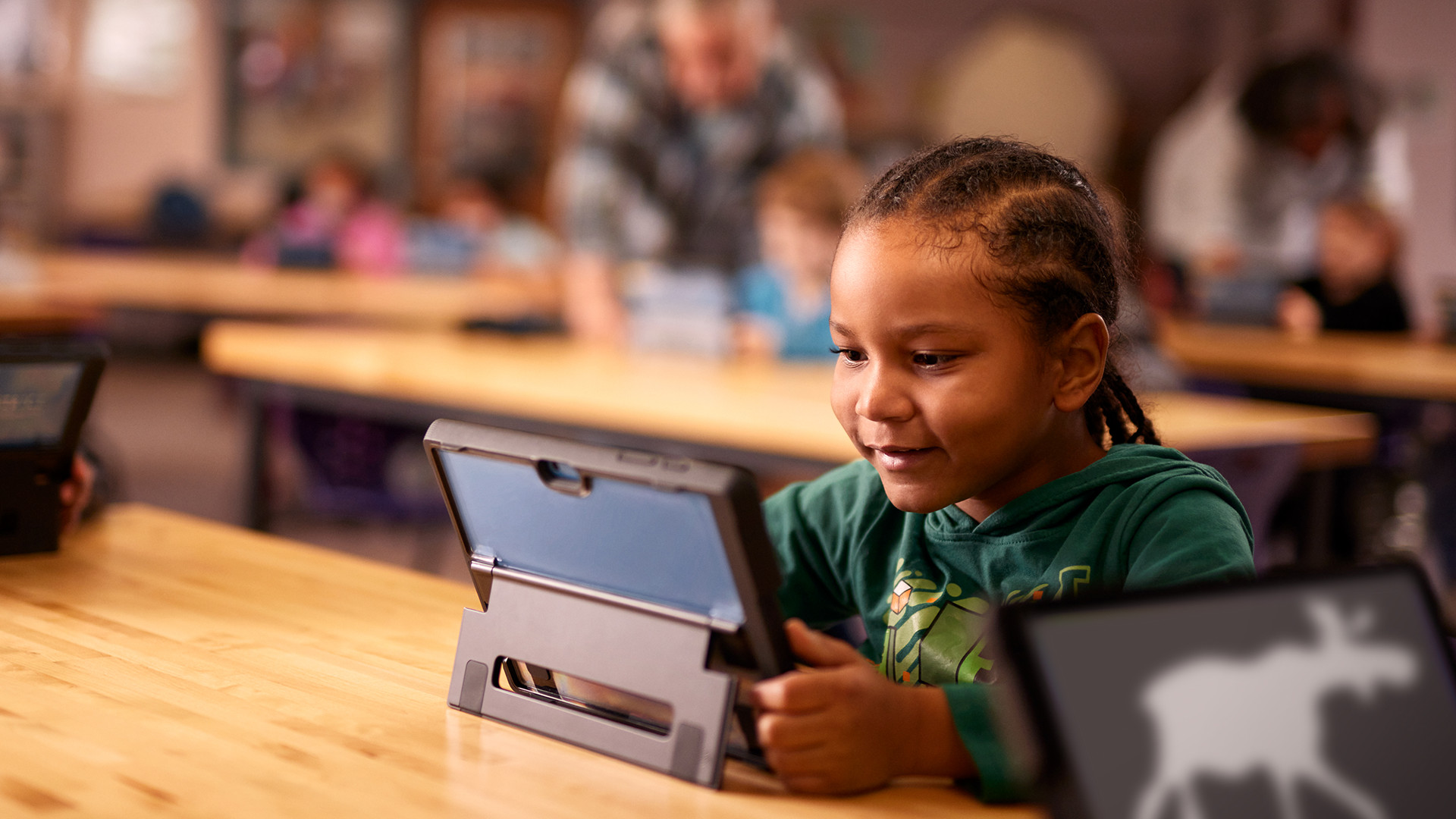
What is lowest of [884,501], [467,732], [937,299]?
[467,732]

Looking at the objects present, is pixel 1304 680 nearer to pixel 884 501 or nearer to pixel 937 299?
pixel 937 299

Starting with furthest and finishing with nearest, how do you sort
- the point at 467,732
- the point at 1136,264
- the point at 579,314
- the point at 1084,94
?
the point at 1084,94 → the point at 579,314 → the point at 1136,264 → the point at 467,732

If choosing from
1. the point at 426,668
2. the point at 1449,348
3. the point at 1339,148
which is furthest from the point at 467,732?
the point at 1339,148

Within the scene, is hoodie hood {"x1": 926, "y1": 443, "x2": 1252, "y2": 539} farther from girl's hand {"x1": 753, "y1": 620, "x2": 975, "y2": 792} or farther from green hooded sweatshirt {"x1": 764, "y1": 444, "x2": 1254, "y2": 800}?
girl's hand {"x1": 753, "y1": 620, "x2": 975, "y2": 792}

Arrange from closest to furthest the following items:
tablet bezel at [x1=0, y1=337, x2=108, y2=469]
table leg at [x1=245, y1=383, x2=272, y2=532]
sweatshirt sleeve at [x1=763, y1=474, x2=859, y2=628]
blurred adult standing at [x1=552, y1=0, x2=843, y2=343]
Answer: sweatshirt sleeve at [x1=763, y1=474, x2=859, y2=628], tablet bezel at [x1=0, y1=337, x2=108, y2=469], table leg at [x1=245, y1=383, x2=272, y2=532], blurred adult standing at [x1=552, y1=0, x2=843, y2=343]

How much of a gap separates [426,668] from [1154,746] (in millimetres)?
570

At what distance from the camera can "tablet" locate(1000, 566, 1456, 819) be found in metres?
0.59

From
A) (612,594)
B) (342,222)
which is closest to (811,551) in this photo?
(612,594)

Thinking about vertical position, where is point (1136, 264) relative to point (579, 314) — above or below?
above

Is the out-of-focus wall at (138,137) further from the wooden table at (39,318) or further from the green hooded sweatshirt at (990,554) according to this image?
the green hooded sweatshirt at (990,554)

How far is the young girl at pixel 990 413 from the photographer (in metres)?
0.92

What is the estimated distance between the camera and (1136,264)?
1182 mm

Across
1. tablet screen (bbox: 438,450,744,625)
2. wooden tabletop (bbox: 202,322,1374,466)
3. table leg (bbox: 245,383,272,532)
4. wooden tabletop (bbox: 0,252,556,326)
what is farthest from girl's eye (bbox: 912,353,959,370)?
wooden tabletop (bbox: 0,252,556,326)

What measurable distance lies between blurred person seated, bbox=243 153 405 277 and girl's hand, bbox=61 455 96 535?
15.9 ft
